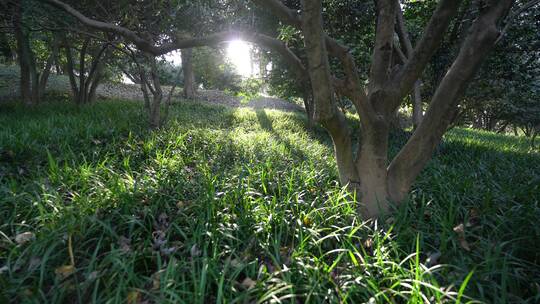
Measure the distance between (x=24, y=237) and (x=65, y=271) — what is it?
493 millimetres

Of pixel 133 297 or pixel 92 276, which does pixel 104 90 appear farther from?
pixel 133 297

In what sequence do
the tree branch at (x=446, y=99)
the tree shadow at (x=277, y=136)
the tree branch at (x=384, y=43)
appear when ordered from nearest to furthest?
the tree branch at (x=446, y=99) → the tree branch at (x=384, y=43) → the tree shadow at (x=277, y=136)

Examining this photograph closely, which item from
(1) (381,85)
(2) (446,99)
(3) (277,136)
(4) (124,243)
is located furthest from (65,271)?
(3) (277,136)

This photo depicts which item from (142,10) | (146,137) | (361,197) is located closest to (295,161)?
(361,197)

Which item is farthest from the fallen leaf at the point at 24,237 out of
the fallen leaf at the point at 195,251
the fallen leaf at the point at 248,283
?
the fallen leaf at the point at 248,283

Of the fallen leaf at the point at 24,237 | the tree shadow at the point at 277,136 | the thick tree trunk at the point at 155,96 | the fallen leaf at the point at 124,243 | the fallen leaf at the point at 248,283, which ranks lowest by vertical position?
the fallen leaf at the point at 248,283

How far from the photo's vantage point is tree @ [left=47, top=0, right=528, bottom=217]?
6.43 ft

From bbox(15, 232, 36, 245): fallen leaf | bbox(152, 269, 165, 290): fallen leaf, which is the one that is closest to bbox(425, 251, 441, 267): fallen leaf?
bbox(152, 269, 165, 290): fallen leaf

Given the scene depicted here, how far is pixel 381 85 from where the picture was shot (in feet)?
7.93

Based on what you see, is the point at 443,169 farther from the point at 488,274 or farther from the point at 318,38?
the point at 318,38

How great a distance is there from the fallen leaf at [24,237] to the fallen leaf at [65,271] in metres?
0.39

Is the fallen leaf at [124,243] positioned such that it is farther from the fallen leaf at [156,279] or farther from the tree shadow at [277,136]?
the tree shadow at [277,136]

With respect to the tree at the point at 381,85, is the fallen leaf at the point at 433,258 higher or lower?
lower

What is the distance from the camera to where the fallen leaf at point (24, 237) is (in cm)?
160
